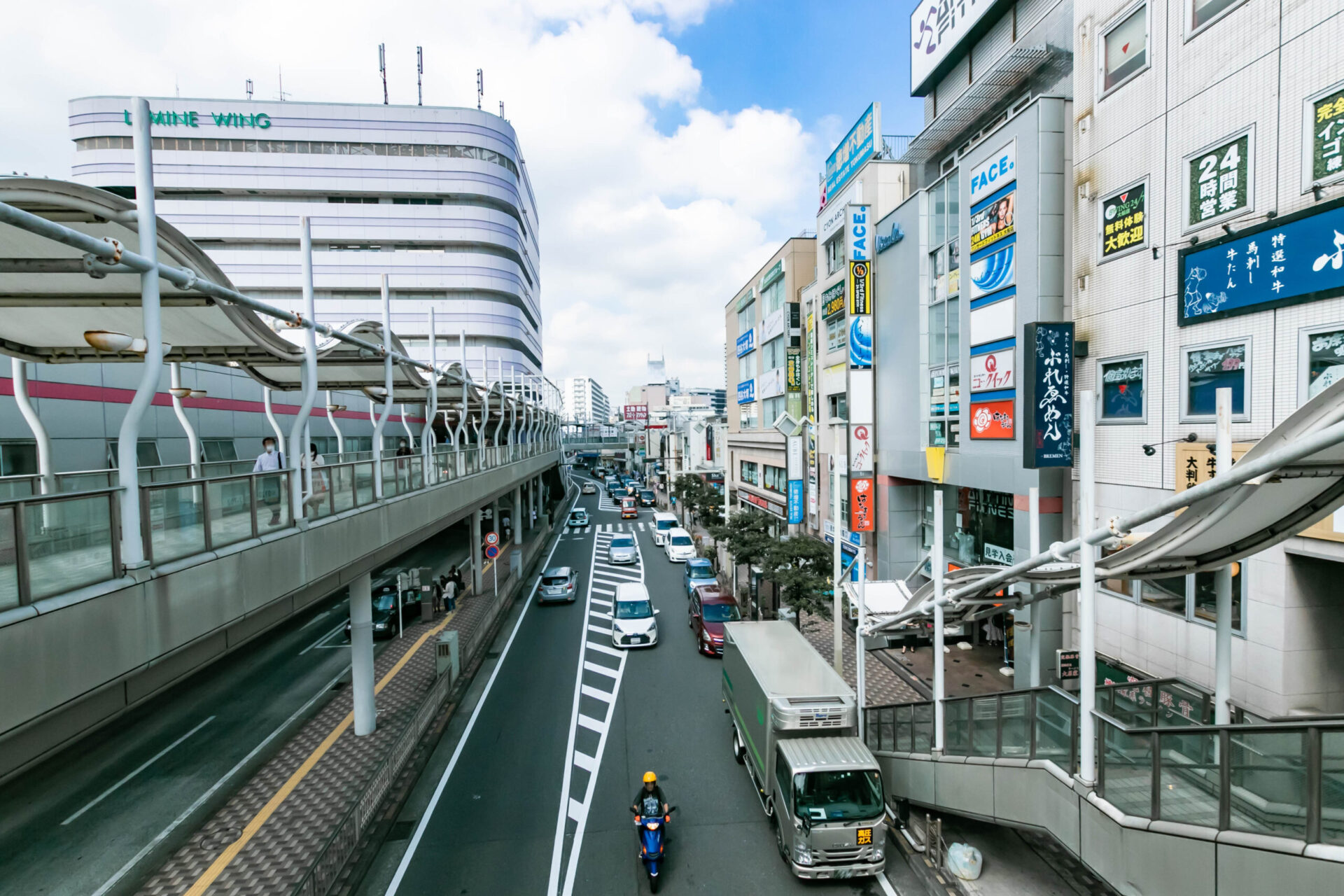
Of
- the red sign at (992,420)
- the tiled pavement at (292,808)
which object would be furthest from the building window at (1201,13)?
the tiled pavement at (292,808)

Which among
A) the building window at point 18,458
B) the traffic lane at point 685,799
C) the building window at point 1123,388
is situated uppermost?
the building window at point 1123,388

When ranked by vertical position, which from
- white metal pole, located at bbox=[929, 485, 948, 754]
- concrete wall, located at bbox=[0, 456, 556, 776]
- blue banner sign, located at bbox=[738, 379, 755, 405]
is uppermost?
blue banner sign, located at bbox=[738, 379, 755, 405]

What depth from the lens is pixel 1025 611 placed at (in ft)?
47.1

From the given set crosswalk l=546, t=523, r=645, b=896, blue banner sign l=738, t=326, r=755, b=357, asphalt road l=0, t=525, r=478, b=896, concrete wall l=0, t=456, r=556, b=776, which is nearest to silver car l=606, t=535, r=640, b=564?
crosswalk l=546, t=523, r=645, b=896

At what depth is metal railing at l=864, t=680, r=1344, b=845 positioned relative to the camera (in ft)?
15.3

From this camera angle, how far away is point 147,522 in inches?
239

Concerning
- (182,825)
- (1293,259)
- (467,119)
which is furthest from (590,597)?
(467,119)

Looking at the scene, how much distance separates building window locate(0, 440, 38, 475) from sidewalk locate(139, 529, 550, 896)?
8240 mm

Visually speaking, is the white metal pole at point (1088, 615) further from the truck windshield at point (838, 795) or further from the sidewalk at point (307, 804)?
the sidewalk at point (307, 804)

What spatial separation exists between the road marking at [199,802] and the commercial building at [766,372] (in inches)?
648

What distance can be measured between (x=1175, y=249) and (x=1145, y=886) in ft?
32.9

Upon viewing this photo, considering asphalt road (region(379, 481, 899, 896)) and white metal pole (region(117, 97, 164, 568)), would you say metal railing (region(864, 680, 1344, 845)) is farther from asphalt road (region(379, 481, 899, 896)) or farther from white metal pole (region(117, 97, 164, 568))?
white metal pole (region(117, 97, 164, 568))

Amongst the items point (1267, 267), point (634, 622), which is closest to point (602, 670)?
point (634, 622)

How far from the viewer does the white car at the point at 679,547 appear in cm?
3372
